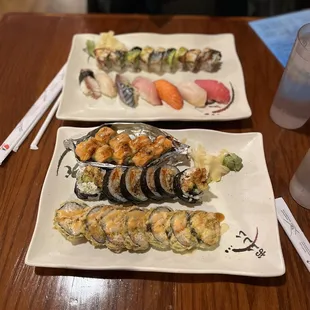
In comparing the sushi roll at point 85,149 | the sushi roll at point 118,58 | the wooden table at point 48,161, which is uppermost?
the sushi roll at point 118,58

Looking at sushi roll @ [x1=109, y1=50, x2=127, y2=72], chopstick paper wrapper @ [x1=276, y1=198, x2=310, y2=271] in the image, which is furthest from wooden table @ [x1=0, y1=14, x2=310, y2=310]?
sushi roll @ [x1=109, y1=50, x2=127, y2=72]

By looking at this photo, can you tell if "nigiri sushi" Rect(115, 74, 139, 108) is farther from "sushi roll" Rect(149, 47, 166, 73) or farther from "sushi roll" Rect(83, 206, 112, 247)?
"sushi roll" Rect(83, 206, 112, 247)

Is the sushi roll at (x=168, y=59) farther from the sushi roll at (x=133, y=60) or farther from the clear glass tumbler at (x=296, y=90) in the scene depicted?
the clear glass tumbler at (x=296, y=90)

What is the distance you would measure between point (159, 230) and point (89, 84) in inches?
29.3

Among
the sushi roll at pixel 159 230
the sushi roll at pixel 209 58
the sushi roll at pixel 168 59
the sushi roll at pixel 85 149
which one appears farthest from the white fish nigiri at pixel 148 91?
the sushi roll at pixel 159 230

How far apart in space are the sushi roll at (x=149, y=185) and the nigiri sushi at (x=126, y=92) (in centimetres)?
40

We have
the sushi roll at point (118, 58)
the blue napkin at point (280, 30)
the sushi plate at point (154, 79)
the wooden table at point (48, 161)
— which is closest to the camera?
the wooden table at point (48, 161)

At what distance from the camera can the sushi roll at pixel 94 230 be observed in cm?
109

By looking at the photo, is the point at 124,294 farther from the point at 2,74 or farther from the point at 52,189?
the point at 2,74

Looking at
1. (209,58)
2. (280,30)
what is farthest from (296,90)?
(280,30)

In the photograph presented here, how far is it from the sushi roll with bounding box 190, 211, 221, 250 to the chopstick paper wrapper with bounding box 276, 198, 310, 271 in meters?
0.22

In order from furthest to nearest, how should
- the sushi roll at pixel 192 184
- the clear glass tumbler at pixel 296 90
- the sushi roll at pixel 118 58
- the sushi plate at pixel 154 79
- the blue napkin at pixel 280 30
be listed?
the blue napkin at pixel 280 30 < the sushi roll at pixel 118 58 < the sushi plate at pixel 154 79 < the clear glass tumbler at pixel 296 90 < the sushi roll at pixel 192 184

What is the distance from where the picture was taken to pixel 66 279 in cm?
109

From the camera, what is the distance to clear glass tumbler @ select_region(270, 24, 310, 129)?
51.9 inches
